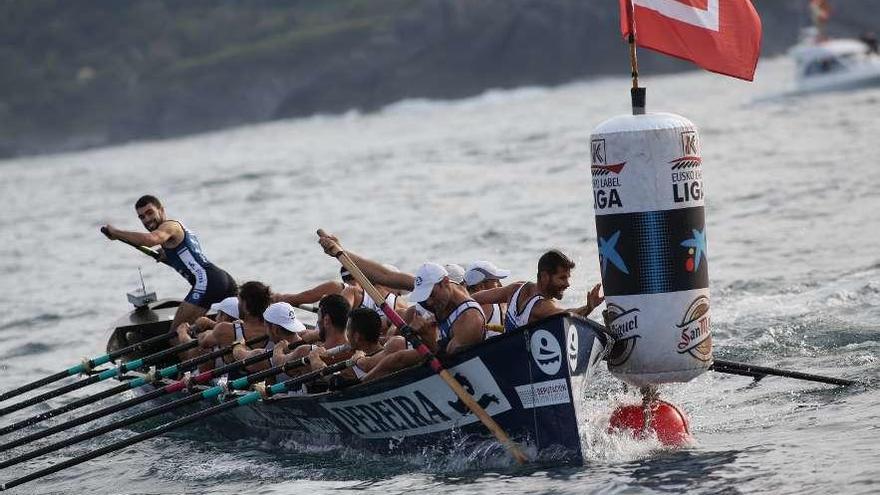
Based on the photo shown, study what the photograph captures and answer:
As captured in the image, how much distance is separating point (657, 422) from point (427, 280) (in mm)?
2330

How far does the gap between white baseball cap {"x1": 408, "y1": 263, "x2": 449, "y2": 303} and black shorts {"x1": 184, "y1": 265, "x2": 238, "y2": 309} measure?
→ 588 cm

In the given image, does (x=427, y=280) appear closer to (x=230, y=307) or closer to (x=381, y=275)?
(x=381, y=275)

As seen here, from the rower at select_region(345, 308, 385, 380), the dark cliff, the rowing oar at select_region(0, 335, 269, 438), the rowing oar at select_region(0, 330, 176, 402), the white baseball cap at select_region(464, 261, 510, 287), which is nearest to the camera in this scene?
the rower at select_region(345, 308, 385, 380)

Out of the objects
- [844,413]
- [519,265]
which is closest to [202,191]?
[519,265]

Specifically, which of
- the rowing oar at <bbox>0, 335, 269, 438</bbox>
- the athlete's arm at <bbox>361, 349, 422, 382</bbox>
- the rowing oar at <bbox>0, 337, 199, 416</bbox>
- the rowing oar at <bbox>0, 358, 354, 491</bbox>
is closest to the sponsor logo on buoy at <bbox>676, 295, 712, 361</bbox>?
the athlete's arm at <bbox>361, 349, 422, 382</bbox>

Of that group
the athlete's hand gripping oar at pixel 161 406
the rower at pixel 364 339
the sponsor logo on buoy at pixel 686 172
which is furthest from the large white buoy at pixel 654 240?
the athlete's hand gripping oar at pixel 161 406

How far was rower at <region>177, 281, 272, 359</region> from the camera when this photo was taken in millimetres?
15117

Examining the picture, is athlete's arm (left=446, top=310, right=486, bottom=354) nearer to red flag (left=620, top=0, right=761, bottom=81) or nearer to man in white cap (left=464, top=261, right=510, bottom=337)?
man in white cap (left=464, top=261, right=510, bottom=337)

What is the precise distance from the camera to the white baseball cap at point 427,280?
12.1m

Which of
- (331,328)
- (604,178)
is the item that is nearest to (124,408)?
(331,328)

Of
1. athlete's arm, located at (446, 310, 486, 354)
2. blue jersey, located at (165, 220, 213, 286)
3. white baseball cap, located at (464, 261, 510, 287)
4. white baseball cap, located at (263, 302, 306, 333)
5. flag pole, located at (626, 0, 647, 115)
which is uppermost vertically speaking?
flag pole, located at (626, 0, 647, 115)

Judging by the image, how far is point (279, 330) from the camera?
1453 cm

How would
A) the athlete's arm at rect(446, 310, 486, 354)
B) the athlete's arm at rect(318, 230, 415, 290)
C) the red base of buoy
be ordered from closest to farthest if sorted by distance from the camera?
the athlete's arm at rect(446, 310, 486, 354)
the red base of buoy
the athlete's arm at rect(318, 230, 415, 290)

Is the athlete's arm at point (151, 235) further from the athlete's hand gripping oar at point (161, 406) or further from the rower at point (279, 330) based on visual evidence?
the athlete's hand gripping oar at point (161, 406)
